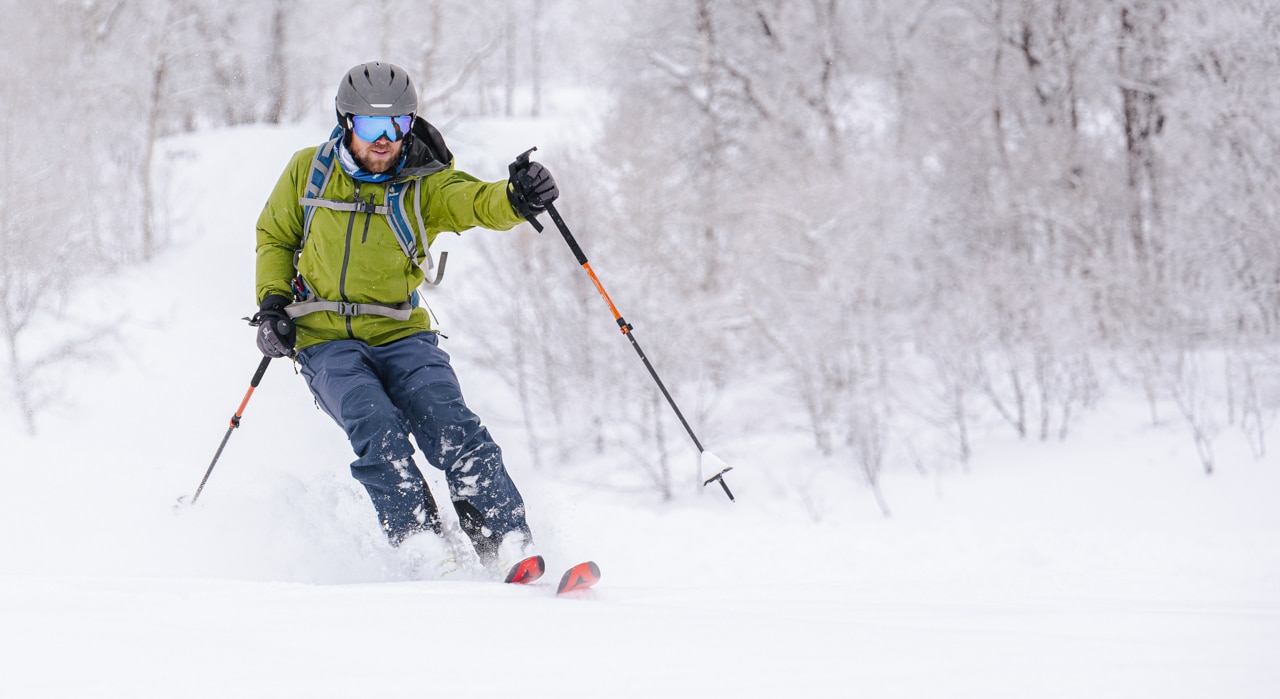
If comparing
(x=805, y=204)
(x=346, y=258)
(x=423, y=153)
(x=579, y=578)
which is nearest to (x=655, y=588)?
(x=579, y=578)

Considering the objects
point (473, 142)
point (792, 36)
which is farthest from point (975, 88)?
point (473, 142)

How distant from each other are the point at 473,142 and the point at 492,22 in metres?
2.96

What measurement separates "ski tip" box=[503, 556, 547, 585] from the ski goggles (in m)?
1.62

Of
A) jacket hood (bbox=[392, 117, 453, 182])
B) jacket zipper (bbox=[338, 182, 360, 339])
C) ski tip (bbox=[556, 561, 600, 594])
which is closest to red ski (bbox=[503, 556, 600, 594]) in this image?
ski tip (bbox=[556, 561, 600, 594])

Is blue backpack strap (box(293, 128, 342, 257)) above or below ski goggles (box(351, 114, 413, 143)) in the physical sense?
below

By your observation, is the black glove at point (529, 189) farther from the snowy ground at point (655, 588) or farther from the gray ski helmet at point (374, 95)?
the snowy ground at point (655, 588)

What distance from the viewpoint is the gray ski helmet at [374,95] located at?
3.52m

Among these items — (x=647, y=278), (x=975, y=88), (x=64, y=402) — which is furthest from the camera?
(x=975, y=88)

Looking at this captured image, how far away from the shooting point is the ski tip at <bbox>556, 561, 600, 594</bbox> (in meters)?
3.14

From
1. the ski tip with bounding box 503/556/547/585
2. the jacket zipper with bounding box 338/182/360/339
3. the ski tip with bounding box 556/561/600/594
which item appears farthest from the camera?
the jacket zipper with bounding box 338/182/360/339

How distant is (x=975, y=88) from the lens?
63.8ft

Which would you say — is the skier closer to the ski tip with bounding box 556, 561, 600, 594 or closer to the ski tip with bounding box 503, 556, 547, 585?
the ski tip with bounding box 503, 556, 547, 585

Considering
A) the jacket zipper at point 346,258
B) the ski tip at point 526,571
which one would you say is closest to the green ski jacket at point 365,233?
the jacket zipper at point 346,258

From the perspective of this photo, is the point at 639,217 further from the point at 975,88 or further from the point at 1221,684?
the point at 1221,684
